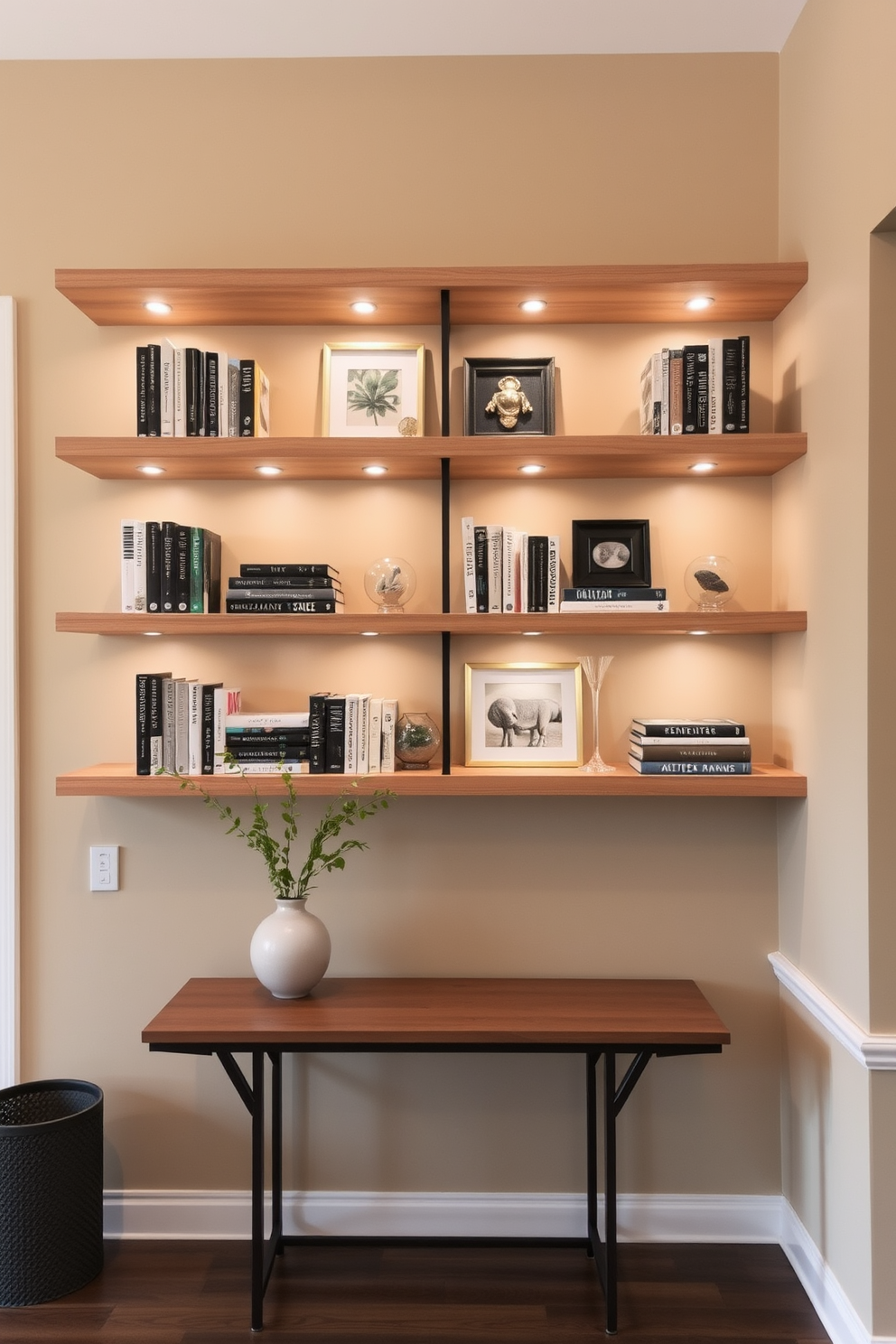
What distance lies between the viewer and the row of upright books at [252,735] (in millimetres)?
2242

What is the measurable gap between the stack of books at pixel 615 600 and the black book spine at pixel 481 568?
0.18 meters

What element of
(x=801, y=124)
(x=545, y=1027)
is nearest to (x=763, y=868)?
(x=545, y=1027)

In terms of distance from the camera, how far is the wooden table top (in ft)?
6.56

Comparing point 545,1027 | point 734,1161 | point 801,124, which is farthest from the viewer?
point 734,1161

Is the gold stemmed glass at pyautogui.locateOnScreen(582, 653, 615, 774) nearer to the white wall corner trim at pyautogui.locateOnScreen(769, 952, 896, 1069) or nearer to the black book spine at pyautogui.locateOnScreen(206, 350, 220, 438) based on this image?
the white wall corner trim at pyautogui.locateOnScreen(769, 952, 896, 1069)

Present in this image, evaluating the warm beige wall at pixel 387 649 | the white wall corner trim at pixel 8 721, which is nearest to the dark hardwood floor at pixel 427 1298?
the warm beige wall at pixel 387 649

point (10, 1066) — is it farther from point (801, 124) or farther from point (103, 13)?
point (801, 124)

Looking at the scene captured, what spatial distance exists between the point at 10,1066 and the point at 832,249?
2729 millimetres

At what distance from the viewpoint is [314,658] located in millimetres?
2439

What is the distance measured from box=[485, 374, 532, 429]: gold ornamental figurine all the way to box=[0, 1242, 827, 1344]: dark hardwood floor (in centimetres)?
200

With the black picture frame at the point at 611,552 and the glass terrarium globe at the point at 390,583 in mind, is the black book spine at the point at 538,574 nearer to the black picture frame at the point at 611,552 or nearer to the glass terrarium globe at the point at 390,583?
the black picture frame at the point at 611,552

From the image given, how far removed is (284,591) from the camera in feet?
7.36

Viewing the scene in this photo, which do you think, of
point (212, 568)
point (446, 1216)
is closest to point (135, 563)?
point (212, 568)

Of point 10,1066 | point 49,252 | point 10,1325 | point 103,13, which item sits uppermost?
point 103,13
